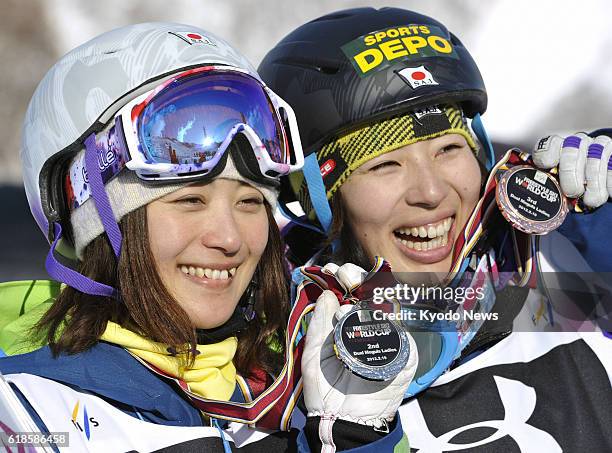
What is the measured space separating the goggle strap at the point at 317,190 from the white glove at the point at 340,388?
0.87m

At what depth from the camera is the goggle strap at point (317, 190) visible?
3787 mm

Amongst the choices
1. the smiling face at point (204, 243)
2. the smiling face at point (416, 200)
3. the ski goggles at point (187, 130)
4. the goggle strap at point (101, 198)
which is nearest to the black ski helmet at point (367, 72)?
the smiling face at point (416, 200)

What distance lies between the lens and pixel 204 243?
3076 millimetres

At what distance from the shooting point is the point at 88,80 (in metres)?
3.23

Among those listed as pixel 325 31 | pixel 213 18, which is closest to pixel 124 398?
pixel 325 31

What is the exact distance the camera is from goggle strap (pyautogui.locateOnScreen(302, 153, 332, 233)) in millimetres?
3787

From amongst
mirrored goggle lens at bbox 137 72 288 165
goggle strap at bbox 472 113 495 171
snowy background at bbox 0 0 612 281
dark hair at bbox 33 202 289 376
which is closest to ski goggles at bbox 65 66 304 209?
mirrored goggle lens at bbox 137 72 288 165

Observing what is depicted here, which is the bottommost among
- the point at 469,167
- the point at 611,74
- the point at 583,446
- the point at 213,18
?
the point at 611,74

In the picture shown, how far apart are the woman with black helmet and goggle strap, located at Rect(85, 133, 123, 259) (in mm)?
759

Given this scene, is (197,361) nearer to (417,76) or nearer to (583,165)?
(417,76)

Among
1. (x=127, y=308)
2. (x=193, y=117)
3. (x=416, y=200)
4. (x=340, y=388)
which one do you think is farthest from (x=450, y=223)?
(x=127, y=308)

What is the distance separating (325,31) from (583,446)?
2.16 meters

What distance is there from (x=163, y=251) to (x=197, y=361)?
0.44 metres

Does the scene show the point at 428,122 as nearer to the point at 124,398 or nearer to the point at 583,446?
the point at 583,446
